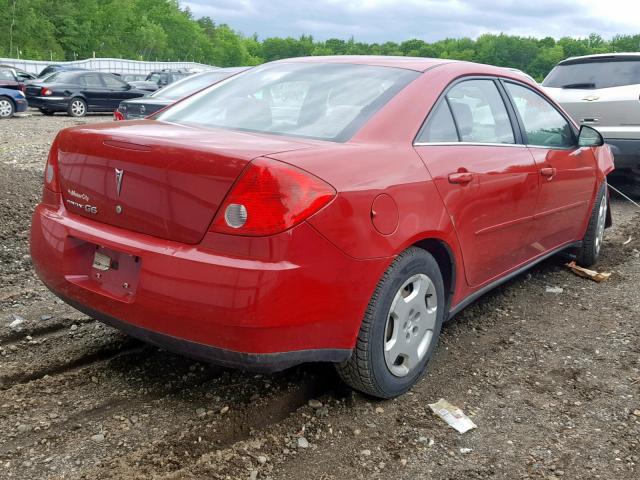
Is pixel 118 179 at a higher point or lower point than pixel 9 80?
higher

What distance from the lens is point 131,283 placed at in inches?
103

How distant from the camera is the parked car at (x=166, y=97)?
9672 millimetres

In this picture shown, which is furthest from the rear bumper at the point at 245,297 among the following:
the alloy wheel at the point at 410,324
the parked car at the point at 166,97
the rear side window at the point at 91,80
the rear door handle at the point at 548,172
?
the rear side window at the point at 91,80

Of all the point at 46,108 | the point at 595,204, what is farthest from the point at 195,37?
the point at 595,204

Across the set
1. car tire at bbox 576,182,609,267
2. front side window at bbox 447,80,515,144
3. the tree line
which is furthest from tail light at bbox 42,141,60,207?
the tree line

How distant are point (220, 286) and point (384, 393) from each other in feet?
3.49

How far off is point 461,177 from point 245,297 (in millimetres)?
1419

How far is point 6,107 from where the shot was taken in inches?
690

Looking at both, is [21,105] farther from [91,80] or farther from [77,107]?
[91,80]

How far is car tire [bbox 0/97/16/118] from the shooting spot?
17.4m

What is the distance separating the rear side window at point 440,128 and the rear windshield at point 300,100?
0.73 feet

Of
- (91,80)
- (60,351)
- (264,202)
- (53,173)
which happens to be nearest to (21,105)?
(91,80)

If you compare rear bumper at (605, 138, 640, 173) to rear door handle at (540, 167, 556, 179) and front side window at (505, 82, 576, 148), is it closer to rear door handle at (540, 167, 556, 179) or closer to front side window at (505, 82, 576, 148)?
front side window at (505, 82, 576, 148)

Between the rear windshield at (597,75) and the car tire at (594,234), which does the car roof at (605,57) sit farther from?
the car tire at (594,234)
